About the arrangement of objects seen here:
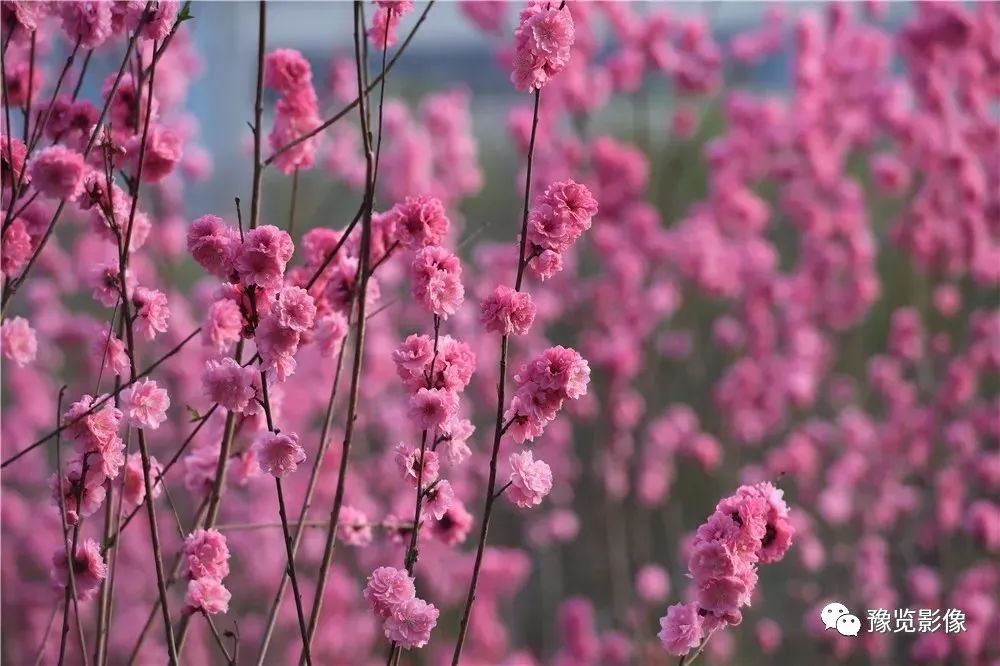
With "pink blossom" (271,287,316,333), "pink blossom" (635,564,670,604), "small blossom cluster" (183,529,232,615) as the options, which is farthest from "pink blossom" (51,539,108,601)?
"pink blossom" (635,564,670,604)

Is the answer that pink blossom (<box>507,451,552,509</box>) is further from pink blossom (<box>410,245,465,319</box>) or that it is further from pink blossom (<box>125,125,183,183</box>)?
pink blossom (<box>125,125,183,183</box>)

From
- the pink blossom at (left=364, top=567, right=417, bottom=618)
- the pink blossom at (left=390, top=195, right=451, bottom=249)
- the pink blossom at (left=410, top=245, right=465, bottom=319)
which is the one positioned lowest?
the pink blossom at (left=364, top=567, right=417, bottom=618)

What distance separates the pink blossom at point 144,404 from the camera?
0.95 metres

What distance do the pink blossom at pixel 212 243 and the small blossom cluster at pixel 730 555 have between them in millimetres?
489

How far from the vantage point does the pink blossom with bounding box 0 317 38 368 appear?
Result: 109 centimetres

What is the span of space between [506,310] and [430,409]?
113 mm

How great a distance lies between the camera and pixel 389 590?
954 millimetres

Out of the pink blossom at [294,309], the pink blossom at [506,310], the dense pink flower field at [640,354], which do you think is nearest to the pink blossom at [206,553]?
the pink blossom at [294,309]

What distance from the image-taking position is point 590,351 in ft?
8.82

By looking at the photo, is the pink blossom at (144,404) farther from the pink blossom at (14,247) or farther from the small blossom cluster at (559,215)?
the small blossom cluster at (559,215)

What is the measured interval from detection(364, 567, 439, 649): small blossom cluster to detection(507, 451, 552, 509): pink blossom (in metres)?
0.13

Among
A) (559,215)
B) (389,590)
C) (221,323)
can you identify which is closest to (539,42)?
(559,215)

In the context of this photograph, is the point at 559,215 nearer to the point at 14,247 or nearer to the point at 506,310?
the point at 506,310

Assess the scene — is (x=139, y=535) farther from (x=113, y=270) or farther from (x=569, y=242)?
(x=569, y=242)
